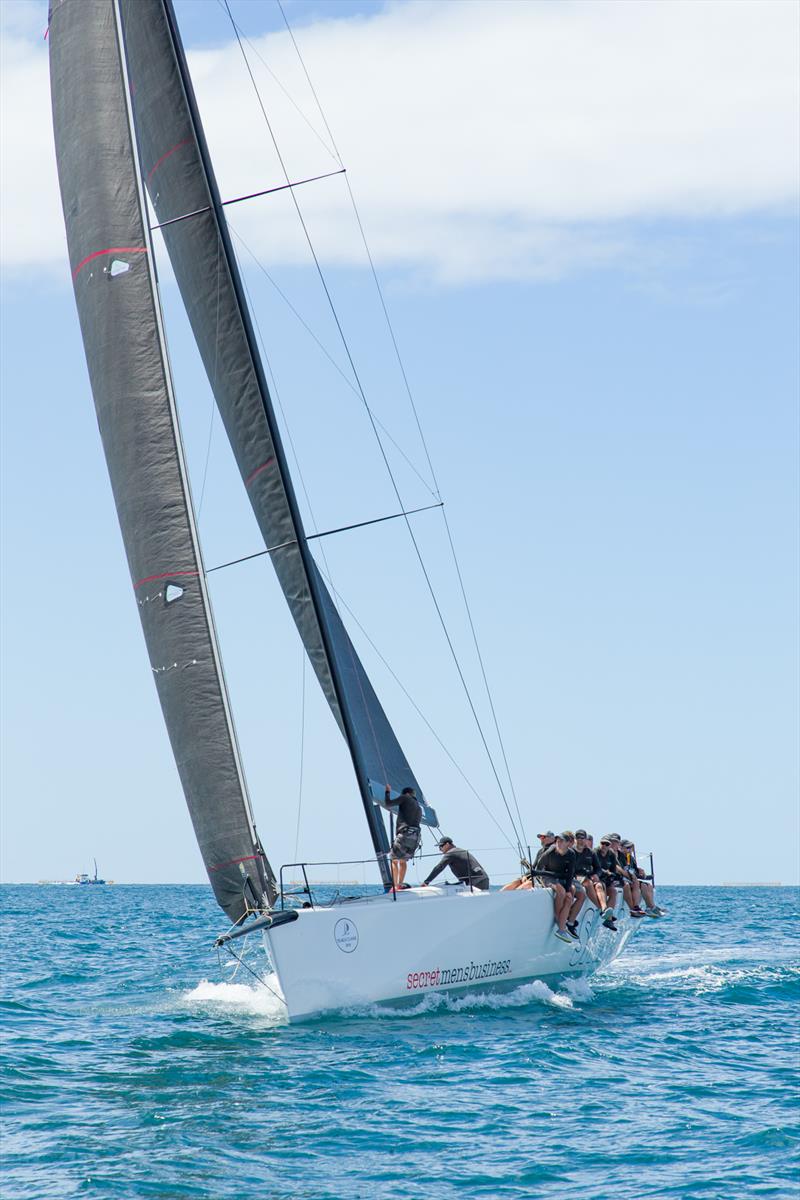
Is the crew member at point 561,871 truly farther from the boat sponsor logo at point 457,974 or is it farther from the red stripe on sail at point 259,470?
the red stripe on sail at point 259,470

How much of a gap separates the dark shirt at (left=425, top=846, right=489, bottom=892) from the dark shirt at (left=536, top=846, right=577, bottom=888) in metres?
0.95

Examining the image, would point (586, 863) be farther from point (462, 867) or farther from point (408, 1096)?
point (408, 1096)

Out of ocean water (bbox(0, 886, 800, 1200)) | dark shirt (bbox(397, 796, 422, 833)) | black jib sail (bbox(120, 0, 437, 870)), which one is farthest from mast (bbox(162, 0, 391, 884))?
ocean water (bbox(0, 886, 800, 1200))

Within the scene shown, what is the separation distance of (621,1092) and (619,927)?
21.7 ft

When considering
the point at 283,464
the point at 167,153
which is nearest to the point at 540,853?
the point at 283,464

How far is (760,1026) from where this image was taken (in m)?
13.2

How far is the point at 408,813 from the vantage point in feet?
45.5

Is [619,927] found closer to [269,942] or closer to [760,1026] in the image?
[760,1026]

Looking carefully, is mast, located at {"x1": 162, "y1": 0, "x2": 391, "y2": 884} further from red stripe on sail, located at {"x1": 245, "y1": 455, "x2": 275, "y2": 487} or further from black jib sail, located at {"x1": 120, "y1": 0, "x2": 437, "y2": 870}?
red stripe on sail, located at {"x1": 245, "y1": 455, "x2": 275, "y2": 487}

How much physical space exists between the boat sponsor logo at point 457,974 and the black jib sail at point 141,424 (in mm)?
1599

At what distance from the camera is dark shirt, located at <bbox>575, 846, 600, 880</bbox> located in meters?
14.9

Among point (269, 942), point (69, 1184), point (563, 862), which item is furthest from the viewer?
point (563, 862)

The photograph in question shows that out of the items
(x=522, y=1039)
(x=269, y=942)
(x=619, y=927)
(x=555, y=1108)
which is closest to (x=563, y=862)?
(x=619, y=927)

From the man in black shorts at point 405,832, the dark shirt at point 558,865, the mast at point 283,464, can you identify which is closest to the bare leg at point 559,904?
the dark shirt at point 558,865
